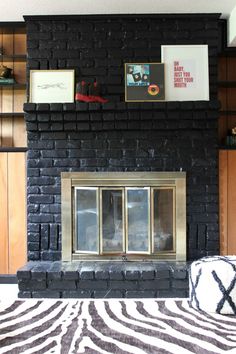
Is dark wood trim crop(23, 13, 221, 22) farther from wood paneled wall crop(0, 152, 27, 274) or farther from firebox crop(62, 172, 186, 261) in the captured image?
firebox crop(62, 172, 186, 261)

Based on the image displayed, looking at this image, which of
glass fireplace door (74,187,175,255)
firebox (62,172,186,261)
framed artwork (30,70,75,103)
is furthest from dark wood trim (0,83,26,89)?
glass fireplace door (74,187,175,255)

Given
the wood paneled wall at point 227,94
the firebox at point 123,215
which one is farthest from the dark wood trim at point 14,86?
the wood paneled wall at point 227,94

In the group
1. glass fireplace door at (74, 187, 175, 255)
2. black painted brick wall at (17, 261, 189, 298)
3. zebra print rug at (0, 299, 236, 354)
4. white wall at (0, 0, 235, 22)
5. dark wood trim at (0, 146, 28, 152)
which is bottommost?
zebra print rug at (0, 299, 236, 354)

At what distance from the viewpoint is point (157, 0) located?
3.15 m

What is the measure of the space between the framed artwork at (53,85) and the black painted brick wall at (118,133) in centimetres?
8

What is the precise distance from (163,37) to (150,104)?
24.9 inches

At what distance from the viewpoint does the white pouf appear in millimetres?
2492

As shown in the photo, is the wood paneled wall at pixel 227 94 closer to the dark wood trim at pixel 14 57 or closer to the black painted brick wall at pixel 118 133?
the black painted brick wall at pixel 118 133

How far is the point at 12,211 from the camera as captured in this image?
3529 mm

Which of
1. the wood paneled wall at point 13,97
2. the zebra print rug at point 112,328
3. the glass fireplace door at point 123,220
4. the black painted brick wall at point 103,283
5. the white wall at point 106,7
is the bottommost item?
the zebra print rug at point 112,328

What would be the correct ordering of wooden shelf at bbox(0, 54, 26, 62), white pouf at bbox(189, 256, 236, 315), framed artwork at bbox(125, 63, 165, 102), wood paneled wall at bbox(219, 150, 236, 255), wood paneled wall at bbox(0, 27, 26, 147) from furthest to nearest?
wood paneled wall at bbox(0, 27, 26, 147) < wooden shelf at bbox(0, 54, 26, 62) < wood paneled wall at bbox(219, 150, 236, 255) < framed artwork at bbox(125, 63, 165, 102) < white pouf at bbox(189, 256, 236, 315)

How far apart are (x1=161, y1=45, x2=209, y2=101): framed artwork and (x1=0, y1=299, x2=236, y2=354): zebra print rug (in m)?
1.73

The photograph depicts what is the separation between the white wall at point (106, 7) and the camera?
3166mm

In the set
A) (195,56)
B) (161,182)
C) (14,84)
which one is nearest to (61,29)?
(14,84)
